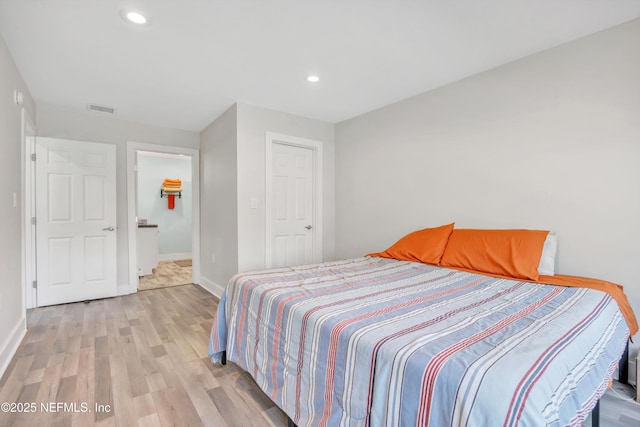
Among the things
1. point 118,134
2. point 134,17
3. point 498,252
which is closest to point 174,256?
point 118,134

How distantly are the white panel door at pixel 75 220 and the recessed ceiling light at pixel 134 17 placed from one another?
235 centimetres

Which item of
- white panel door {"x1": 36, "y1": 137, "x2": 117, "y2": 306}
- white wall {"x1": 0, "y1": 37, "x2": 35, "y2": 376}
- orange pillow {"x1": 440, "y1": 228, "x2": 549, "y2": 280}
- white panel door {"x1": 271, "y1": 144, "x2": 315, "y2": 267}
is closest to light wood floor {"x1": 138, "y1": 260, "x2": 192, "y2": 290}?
white panel door {"x1": 36, "y1": 137, "x2": 117, "y2": 306}

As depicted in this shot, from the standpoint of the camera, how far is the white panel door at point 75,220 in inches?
132

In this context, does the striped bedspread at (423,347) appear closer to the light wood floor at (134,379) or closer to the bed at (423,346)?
the bed at (423,346)

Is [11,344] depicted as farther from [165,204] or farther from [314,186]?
[165,204]

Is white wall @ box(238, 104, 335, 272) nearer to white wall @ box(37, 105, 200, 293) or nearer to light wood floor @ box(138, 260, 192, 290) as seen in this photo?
white wall @ box(37, 105, 200, 293)

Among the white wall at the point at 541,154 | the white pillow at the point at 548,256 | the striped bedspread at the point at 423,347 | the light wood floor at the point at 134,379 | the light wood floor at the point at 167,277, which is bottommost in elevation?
the light wood floor at the point at 134,379

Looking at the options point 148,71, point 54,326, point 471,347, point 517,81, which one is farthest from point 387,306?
point 54,326

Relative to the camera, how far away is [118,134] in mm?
3854

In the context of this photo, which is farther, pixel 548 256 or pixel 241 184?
pixel 241 184

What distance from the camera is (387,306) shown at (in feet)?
4.59

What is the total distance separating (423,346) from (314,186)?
308 cm

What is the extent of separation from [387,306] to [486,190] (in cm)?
171

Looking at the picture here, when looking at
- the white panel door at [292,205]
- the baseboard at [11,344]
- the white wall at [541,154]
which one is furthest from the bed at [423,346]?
the white panel door at [292,205]
